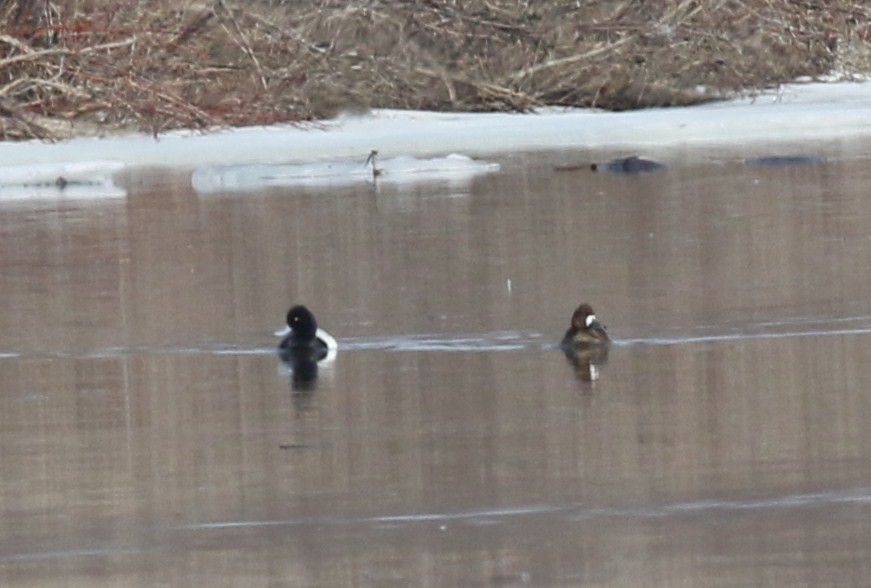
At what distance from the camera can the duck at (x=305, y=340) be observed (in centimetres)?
826

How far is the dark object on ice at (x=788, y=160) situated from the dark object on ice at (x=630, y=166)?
662 mm

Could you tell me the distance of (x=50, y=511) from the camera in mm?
5840

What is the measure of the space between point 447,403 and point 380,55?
1505cm

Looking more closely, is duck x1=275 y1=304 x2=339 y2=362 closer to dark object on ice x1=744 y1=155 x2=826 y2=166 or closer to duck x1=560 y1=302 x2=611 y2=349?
duck x1=560 y1=302 x2=611 y2=349

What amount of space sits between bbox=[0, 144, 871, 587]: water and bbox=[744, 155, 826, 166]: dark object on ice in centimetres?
255

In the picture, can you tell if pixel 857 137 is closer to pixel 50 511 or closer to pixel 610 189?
pixel 610 189

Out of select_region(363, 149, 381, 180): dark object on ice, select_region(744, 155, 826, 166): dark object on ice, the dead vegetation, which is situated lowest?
select_region(744, 155, 826, 166): dark object on ice

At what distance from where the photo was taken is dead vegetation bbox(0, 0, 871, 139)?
19938 mm

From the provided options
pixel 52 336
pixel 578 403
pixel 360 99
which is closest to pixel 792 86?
pixel 360 99

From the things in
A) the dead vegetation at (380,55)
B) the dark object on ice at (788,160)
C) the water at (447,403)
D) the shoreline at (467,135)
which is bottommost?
the water at (447,403)

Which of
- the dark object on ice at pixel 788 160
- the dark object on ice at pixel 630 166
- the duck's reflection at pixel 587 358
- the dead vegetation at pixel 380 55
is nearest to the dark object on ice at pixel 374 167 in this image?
the dark object on ice at pixel 630 166

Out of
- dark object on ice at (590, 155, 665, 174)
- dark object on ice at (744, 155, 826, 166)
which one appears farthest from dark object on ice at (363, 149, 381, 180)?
dark object on ice at (744, 155, 826, 166)

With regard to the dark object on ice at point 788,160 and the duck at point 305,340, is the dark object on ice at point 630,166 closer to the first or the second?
the dark object on ice at point 788,160

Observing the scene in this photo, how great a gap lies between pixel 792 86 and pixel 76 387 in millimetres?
15740
